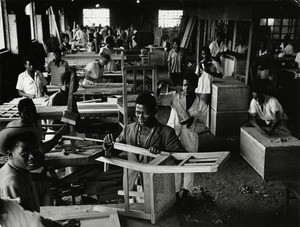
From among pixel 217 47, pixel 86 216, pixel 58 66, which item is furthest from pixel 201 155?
pixel 217 47

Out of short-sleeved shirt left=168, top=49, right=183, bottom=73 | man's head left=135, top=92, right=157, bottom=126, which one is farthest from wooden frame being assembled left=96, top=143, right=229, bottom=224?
short-sleeved shirt left=168, top=49, right=183, bottom=73

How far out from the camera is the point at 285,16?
758 cm

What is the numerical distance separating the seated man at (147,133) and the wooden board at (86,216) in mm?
572

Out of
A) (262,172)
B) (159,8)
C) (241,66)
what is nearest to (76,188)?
(262,172)

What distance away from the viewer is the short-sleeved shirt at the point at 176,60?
41.8 ft

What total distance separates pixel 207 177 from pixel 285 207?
1.46 metres

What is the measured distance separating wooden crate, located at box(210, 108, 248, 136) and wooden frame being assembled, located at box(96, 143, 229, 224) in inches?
159

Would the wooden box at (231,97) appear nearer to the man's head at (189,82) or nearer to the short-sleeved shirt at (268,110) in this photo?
the short-sleeved shirt at (268,110)

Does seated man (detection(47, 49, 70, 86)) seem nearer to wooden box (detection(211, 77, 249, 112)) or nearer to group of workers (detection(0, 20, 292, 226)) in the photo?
group of workers (detection(0, 20, 292, 226))

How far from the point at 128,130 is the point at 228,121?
4.18 m

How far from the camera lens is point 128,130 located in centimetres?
373

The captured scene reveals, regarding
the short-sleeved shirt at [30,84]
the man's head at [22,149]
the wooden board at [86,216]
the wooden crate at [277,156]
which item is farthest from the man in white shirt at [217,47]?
the man's head at [22,149]

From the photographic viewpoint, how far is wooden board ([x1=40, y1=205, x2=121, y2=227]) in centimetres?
315

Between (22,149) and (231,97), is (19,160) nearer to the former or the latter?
(22,149)
